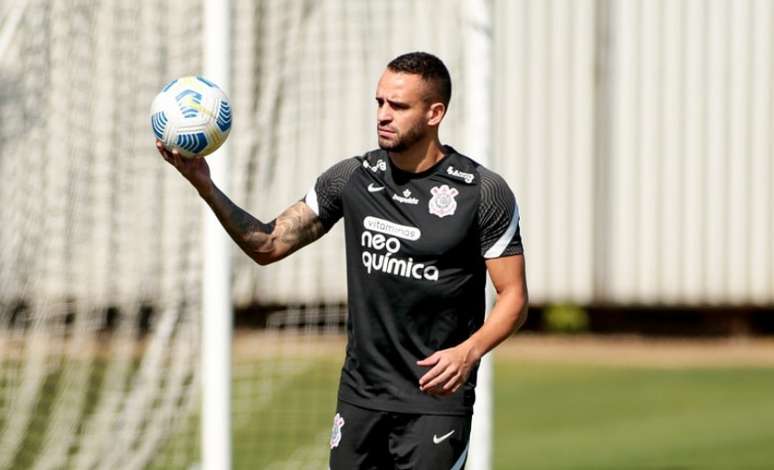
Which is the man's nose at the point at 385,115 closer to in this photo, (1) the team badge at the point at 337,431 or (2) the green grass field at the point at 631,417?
(1) the team badge at the point at 337,431

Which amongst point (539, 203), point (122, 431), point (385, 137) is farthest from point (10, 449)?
point (539, 203)

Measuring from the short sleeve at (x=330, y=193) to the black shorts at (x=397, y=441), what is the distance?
77 centimetres

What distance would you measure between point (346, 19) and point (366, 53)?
29cm

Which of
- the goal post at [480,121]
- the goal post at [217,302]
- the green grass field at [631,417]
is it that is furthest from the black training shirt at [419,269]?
the green grass field at [631,417]

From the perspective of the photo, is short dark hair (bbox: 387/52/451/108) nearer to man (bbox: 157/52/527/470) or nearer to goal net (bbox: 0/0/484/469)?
man (bbox: 157/52/527/470)

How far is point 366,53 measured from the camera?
884cm

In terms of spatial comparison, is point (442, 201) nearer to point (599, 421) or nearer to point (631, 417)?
point (599, 421)

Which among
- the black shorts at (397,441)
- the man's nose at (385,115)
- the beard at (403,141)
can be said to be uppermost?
the man's nose at (385,115)

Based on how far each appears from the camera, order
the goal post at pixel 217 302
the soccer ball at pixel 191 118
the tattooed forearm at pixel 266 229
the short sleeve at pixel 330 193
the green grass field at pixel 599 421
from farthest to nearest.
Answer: the green grass field at pixel 599 421
the goal post at pixel 217 302
the short sleeve at pixel 330 193
the tattooed forearm at pixel 266 229
the soccer ball at pixel 191 118

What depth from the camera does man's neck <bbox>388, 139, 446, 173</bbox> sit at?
5.41 m

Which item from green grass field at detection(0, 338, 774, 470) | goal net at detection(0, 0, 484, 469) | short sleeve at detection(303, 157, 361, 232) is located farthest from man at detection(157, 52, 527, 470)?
green grass field at detection(0, 338, 774, 470)

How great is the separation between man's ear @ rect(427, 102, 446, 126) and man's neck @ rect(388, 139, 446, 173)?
84 mm

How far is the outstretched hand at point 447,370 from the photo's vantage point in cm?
505

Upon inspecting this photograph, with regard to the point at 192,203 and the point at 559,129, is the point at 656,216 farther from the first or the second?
the point at 192,203
